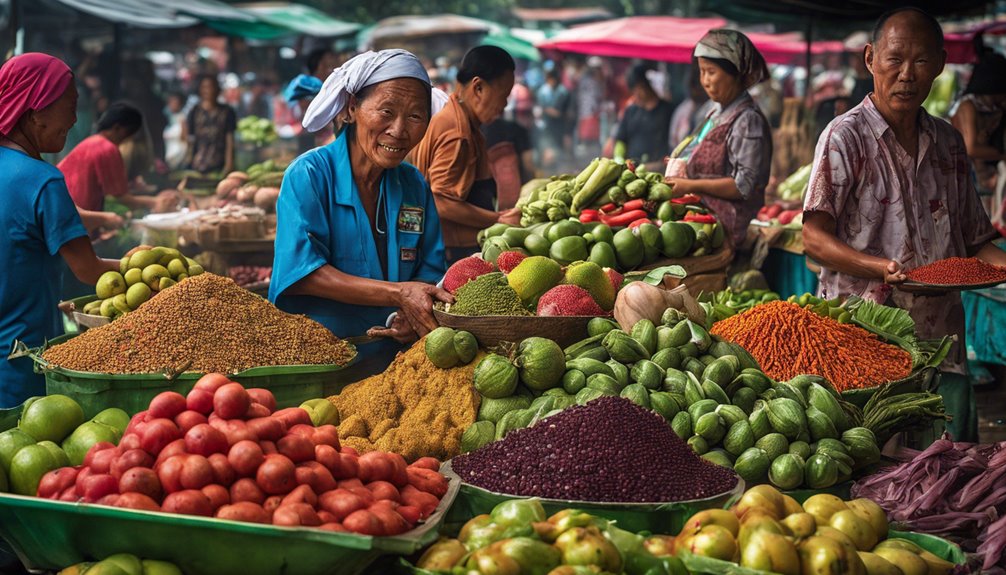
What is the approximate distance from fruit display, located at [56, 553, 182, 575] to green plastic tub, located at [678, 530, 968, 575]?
1057 millimetres

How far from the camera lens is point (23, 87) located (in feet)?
11.8

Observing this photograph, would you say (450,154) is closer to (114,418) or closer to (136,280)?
(136,280)

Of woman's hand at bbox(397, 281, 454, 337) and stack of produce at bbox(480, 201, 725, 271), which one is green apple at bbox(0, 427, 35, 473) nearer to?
woman's hand at bbox(397, 281, 454, 337)

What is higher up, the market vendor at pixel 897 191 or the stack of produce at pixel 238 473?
the market vendor at pixel 897 191

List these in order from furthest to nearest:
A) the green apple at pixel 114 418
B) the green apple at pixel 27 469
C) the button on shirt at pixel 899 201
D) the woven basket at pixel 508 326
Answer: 1. the button on shirt at pixel 899 201
2. the woven basket at pixel 508 326
3. the green apple at pixel 114 418
4. the green apple at pixel 27 469

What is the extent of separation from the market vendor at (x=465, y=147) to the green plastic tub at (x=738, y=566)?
3487mm

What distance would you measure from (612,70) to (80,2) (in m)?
14.9

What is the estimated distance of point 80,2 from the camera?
11.8m

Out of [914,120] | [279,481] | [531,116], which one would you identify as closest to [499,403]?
[279,481]

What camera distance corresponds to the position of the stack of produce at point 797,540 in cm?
202

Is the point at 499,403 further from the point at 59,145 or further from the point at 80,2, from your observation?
the point at 80,2

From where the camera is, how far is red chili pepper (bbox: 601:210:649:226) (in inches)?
201

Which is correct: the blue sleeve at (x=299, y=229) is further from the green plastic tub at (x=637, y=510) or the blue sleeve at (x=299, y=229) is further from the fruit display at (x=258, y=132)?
the fruit display at (x=258, y=132)

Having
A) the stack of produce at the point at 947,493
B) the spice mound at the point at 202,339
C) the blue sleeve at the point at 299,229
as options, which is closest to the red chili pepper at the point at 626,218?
the blue sleeve at the point at 299,229
